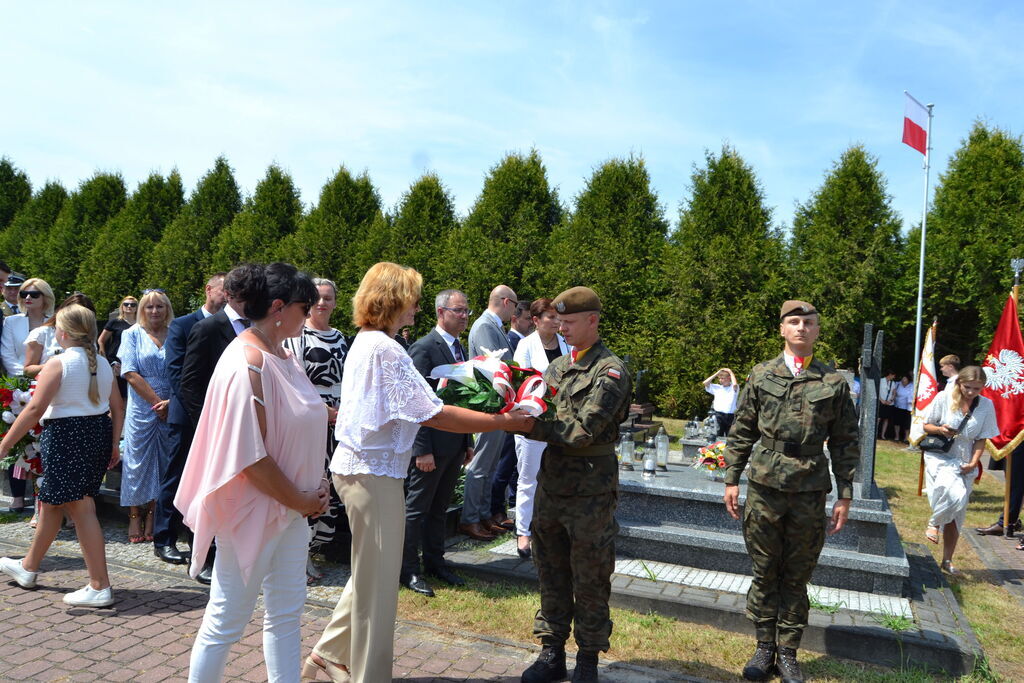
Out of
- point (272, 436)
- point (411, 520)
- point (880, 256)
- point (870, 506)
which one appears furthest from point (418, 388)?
point (880, 256)

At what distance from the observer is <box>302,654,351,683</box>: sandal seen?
3.61m

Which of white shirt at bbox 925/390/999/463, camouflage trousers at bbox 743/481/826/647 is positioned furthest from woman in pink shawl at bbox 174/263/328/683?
white shirt at bbox 925/390/999/463

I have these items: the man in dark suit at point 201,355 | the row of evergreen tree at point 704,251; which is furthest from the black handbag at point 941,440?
the row of evergreen tree at point 704,251

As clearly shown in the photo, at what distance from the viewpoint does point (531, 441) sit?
574 cm

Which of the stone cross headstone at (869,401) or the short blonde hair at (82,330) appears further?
the stone cross headstone at (869,401)

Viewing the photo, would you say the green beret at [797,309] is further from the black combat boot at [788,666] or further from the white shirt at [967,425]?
the white shirt at [967,425]

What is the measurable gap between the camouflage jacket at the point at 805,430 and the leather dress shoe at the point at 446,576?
2.11 metres

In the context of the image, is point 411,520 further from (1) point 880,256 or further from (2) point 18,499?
(1) point 880,256

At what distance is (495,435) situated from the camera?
615cm

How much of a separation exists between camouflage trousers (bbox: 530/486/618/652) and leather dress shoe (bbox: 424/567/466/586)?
1441 mm

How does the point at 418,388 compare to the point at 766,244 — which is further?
the point at 766,244

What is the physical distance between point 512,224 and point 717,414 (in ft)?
25.9

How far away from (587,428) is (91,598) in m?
3.37

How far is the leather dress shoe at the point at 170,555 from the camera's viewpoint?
5.58 m
